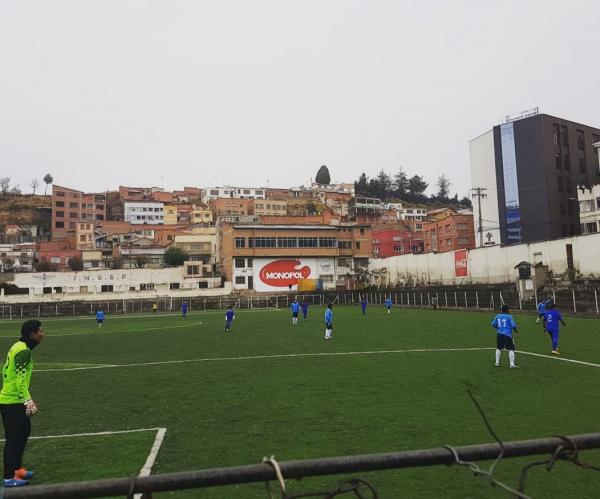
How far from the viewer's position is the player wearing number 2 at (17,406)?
604 cm

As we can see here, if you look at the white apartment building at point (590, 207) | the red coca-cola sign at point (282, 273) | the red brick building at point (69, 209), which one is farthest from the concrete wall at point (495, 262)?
the red brick building at point (69, 209)

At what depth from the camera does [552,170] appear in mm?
70062

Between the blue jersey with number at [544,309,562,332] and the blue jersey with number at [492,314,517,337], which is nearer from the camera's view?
the blue jersey with number at [492,314,517,337]

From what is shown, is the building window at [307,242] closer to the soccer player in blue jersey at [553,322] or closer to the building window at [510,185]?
the building window at [510,185]

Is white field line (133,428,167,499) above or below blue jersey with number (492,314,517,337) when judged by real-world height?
below

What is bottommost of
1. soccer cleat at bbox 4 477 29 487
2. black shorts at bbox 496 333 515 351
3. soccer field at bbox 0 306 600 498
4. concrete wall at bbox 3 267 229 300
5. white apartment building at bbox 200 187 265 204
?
soccer field at bbox 0 306 600 498

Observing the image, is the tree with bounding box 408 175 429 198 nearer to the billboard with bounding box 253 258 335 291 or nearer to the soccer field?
the billboard with bounding box 253 258 335 291

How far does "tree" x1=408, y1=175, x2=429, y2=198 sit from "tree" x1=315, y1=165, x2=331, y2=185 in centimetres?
2820

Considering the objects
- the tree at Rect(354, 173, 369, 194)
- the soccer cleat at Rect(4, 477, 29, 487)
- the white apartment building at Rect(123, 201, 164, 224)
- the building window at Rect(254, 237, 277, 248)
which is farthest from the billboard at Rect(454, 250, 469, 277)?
the tree at Rect(354, 173, 369, 194)

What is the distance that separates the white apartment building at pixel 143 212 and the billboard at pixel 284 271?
50692mm

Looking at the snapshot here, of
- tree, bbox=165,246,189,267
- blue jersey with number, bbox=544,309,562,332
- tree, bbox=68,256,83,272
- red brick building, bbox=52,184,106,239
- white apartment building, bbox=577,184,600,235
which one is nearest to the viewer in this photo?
blue jersey with number, bbox=544,309,562,332

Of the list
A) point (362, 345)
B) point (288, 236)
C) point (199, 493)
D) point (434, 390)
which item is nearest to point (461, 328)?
point (362, 345)

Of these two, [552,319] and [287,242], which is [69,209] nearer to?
[287,242]

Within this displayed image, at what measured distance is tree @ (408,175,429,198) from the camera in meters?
167
